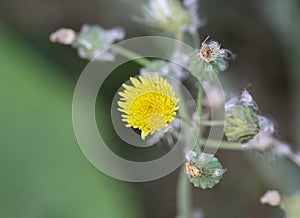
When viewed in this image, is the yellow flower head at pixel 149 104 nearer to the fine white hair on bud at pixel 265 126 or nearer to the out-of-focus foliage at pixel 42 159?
the fine white hair on bud at pixel 265 126

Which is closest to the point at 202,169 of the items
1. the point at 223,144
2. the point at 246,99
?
the point at 246,99

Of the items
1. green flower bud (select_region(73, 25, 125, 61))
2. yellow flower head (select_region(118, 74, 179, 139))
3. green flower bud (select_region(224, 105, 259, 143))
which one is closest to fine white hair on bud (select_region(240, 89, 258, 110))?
green flower bud (select_region(224, 105, 259, 143))

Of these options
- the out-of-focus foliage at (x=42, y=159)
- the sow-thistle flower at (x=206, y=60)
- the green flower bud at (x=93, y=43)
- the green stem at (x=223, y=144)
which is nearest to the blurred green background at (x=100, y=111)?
the out-of-focus foliage at (x=42, y=159)

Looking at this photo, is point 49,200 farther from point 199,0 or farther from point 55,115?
point 199,0

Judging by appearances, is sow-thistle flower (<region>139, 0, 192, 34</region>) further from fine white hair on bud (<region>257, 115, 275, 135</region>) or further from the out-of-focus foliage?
the out-of-focus foliage

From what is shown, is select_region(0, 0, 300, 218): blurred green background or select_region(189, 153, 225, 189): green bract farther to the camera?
select_region(0, 0, 300, 218): blurred green background

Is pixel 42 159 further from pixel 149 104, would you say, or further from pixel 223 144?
pixel 149 104
